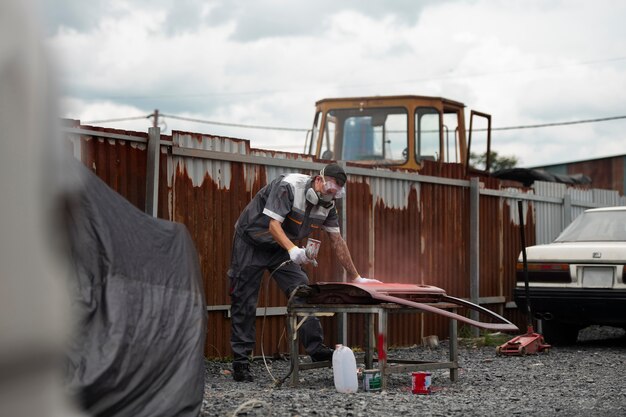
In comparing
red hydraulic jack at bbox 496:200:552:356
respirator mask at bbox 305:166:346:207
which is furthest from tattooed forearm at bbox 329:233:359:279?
red hydraulic jack at bbox 496:200:552:356

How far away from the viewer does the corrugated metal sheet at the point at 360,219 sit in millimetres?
8711

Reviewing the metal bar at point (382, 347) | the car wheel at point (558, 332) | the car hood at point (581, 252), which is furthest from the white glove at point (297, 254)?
the car wheel at point (558, 332)

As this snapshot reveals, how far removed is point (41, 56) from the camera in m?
0.89

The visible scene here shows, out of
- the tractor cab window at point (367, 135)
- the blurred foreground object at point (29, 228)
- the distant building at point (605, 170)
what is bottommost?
the blurred foreground object at point (29, 228)

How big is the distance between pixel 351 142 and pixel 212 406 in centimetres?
876

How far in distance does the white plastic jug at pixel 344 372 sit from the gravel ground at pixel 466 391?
0.10 m

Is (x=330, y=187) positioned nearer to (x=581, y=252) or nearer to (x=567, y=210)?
(x=581, y=252)

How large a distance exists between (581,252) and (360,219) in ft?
9.41

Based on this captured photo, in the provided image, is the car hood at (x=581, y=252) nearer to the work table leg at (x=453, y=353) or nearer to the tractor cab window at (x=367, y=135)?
the tractor cab window at (x=367, y=135)

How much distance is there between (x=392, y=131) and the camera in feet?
47.0

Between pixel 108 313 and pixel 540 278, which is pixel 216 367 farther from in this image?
pixel 540 278

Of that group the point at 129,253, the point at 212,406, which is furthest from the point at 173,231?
the point at 212,406

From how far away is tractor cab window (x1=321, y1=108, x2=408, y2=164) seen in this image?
46.5 feet

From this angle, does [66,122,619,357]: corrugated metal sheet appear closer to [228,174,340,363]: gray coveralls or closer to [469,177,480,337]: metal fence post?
[469,177,480,337]: metal fence post
